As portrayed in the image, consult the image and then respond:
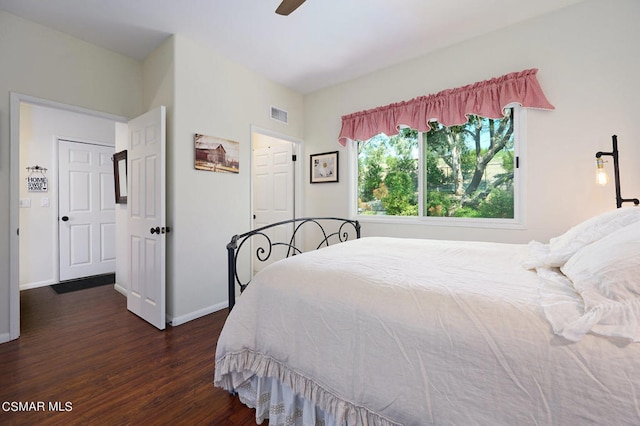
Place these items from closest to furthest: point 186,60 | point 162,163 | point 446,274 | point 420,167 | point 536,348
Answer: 1. point 536,348
2. point 446,274
3. point 162,163
4. point 186,60
5. point 420,167

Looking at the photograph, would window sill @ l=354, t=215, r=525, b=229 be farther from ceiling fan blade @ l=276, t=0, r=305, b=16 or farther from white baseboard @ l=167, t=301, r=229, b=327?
ceiling fan blade @ l=276, t=0, r=305, b=16

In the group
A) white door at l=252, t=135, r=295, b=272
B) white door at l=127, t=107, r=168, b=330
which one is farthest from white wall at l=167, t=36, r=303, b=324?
white door at l=252, t=135, r=295, b=272

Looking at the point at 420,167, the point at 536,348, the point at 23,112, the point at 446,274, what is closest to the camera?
the point at 536,348

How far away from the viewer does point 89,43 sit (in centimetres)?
265

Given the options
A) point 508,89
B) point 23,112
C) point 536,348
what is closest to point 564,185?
point 508,89

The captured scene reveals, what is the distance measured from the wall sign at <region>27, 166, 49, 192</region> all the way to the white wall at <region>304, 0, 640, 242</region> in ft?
16.7

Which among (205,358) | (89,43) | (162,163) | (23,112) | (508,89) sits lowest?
(205,358)

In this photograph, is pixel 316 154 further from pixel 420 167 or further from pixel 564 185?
pixel 564 185

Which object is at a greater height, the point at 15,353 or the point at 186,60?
the point at 186,60

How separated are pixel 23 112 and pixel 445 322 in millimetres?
5247

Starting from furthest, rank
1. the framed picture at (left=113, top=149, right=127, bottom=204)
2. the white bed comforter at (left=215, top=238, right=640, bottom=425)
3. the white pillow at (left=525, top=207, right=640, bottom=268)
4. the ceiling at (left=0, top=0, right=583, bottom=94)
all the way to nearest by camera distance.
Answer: the framed picture at (left=113, top=149, right=127, bottom=204) < the ceiling at (left=0, top=0, right=583, bottom=94) < the white pillow at (left=525, top=207, right=640, bottom=268) < the white bed comforter at (left=215, top=238, right=640, bottom=425)

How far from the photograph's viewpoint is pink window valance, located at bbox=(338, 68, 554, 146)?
233 cm

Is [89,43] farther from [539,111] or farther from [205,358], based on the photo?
[539,111]

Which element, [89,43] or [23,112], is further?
[23,112]
